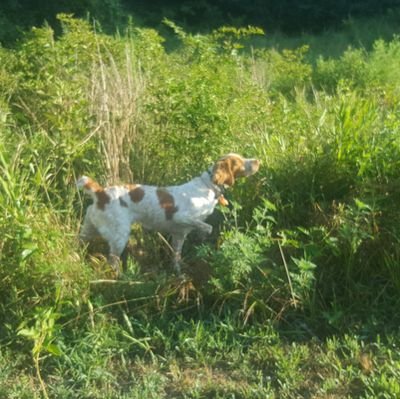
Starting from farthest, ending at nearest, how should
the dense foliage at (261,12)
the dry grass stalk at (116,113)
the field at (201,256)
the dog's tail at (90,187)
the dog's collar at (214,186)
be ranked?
the dense foliage at (261,12), the dry grass stalk at (116,113), the dog's collar at (214,186), the dog's tail at (90,187), the field at (201,256)

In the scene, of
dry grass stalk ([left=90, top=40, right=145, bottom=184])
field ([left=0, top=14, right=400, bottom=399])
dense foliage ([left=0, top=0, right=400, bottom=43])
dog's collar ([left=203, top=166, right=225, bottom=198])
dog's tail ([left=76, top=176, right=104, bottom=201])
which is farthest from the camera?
dense foliage ([left=0, top=0, right=400, bottom=43])

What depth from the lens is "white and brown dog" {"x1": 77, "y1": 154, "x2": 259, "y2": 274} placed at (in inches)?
219

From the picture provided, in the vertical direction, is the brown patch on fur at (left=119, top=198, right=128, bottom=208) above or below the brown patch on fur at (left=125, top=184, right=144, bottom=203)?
below

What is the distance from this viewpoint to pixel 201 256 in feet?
17.5

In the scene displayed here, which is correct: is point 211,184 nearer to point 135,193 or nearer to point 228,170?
point 228,170

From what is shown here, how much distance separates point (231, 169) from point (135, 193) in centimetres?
64

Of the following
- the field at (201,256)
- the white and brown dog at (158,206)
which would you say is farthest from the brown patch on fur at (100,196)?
the field at (201,256)

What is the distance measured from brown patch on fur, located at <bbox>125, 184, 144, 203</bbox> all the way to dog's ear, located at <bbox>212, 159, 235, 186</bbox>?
1.56 feet

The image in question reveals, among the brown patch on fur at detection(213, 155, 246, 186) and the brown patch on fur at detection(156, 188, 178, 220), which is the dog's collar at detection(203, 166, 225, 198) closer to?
the brown patch on fur at detection(213, 155, 246, 186)

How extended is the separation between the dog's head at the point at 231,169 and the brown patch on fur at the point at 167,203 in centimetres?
30

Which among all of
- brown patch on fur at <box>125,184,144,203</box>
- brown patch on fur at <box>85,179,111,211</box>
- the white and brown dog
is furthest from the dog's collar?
brown patch on fur at <box>85,179,111,211</box>

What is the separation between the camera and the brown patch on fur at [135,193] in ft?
18.4

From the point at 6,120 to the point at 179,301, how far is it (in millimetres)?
2358

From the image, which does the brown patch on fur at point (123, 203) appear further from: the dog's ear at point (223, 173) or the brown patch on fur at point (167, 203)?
the dog's ear at point (223, 173)
